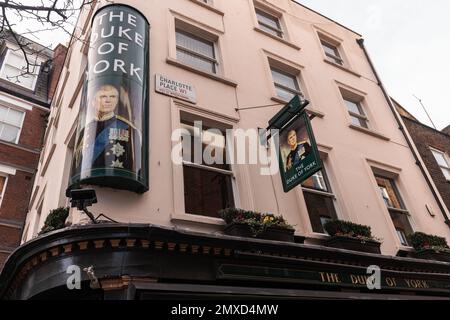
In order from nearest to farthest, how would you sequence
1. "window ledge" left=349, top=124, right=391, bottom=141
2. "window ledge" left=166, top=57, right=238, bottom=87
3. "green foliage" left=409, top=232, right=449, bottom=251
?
"window ledge" left=166, top=57, right=238, bottom=87 → "green foliage" left=409, top=232, right=449, bottom=251 → "window ledge" left=349, top=124, right=391, bottom=141

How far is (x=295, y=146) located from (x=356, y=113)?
20.4 ft

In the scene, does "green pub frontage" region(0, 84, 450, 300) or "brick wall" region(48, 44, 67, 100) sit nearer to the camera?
"green pub frontage" region(0, 84, 450, 300)


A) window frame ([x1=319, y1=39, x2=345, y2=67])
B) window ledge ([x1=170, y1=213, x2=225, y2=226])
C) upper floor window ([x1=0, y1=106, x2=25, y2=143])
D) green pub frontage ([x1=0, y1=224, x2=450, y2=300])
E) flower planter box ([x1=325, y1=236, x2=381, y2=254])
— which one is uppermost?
window frame ([x1=319, y1=39, x2=345, y2=67])

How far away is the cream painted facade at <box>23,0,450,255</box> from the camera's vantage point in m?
6.92

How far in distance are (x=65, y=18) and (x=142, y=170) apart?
8.57 feet

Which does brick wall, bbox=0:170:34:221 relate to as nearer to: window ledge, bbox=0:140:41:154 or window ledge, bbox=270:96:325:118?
window ledge, bbox=0:140:41:154

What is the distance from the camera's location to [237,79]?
390 inches

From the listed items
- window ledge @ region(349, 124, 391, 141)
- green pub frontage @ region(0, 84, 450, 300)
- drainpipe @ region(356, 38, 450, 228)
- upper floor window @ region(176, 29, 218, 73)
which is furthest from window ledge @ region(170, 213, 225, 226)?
drainpipe @ region(356, 38, 450, 228)

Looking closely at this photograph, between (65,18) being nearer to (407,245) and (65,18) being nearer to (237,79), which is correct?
(237,79)

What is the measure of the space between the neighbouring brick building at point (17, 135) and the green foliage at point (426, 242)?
11635mm

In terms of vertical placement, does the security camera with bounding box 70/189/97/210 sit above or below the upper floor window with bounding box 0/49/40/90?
below

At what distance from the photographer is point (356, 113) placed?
12875 mm

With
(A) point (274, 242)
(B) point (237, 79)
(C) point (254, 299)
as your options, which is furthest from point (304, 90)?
(C) point (254, 299)

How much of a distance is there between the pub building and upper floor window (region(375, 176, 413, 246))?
4 cm
